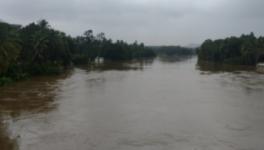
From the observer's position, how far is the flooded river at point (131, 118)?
44.4 feet

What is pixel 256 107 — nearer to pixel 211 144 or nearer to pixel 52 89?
pixel 211 144

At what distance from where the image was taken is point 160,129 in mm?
15539

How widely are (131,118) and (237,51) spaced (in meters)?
56.4

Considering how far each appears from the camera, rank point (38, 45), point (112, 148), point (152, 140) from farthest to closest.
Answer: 1. point (38, 45)
2. point (152, 140)
3. point (112, 148)

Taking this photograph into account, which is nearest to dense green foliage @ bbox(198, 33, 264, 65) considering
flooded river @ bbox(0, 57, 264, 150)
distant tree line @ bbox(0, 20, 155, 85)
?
distant tree line @ bbox(0, 20, 155, 85)

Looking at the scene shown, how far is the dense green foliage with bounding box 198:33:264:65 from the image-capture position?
61719 millimetres

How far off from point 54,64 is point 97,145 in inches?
1256

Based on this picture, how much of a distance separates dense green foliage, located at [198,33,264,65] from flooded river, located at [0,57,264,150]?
112 ft

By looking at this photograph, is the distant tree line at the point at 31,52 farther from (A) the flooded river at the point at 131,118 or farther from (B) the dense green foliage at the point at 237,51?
(B) the dense green foliage at the point at 237,51

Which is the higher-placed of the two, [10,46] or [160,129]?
[10,46]

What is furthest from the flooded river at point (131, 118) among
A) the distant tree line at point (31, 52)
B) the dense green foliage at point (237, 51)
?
the dense green foliage at point (237, 51)

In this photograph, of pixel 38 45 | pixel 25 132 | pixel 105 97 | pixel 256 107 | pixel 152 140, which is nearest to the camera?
pixel 152 140

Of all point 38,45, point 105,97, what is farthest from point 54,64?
point 105,97

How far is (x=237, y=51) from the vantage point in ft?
229
